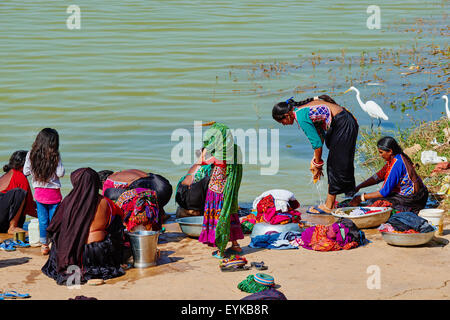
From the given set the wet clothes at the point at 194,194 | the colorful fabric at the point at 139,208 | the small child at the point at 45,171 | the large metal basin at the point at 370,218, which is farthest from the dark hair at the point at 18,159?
the large metal basin at the point at 370,218

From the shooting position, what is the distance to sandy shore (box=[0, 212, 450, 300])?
226 inches

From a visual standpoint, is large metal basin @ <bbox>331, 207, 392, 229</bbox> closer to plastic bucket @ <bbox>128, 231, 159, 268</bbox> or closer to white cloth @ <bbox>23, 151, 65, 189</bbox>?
plastic bucket @ <bbox>128, 231, 159, 268</bbox>

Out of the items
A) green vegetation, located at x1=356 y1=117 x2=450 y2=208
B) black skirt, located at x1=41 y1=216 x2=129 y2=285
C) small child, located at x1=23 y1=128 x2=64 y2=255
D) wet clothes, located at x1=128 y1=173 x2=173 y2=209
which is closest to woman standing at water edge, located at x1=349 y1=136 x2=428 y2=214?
green vegetation, located at x1=356 y1=117 x2=450 y2=208

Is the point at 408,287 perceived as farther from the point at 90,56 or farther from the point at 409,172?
the point at 90,56

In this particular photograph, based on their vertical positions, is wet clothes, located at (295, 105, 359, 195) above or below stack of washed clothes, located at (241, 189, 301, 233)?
above

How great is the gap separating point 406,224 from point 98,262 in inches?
110

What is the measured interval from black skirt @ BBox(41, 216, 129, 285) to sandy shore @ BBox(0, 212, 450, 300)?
90 millimetres

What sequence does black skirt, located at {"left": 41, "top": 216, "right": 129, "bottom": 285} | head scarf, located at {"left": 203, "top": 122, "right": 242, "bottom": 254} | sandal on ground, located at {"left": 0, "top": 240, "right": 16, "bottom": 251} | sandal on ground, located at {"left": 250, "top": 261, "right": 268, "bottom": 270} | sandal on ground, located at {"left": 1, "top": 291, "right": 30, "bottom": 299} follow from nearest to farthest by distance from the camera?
sandal on ground, located at {"left": 1, "top": 291, "right": 30, "bottom": 299} → black skirt, located at {"left": 41, "top": 216, "right": 129, "bottom": 285} → sandal on ground, located at {"left": 250, "top": 261, "right": 268, "bottom": 270} → head scarf, located at {"left": 203, "top": 122, "right": 242, "bottom": 254} → sandal on ground, located at {"left": 0, "top": 240, "right": 16, "bottom": 251}

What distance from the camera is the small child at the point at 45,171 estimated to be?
22.5 ft

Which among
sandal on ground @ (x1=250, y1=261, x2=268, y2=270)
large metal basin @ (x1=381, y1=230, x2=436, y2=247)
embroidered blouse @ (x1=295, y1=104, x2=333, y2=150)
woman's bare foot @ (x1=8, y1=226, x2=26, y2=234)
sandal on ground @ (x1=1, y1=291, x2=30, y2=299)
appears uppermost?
embroidered blouse @ (x1=295, y1=104, x2=333, y2=150)

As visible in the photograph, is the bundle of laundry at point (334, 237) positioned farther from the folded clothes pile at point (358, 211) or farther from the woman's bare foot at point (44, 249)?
the woman's bare foot at point (44, 249)

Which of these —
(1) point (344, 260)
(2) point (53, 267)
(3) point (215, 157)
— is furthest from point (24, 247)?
(1) point (344, 260)

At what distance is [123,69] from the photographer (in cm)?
1828

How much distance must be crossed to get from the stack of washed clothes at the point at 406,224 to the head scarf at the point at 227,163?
1450 mm
